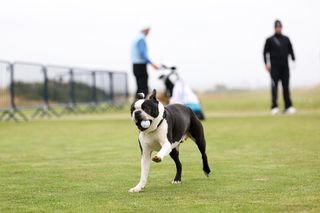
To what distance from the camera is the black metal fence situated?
70.9 ft

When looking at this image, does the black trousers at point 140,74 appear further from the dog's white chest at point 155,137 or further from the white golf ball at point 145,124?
the white golf ball at point 145,124

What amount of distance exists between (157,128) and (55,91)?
768 inches

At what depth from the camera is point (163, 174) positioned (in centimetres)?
824

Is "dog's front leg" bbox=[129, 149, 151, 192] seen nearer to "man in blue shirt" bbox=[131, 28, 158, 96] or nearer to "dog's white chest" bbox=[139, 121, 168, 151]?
"dog's white chest" bbox=[139, 121, 168, 151]

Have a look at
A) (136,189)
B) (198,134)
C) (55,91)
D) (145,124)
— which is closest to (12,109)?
(55,91)

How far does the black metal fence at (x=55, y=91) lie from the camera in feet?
70.9

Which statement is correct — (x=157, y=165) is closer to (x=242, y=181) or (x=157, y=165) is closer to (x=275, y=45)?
(x=242, y=181)

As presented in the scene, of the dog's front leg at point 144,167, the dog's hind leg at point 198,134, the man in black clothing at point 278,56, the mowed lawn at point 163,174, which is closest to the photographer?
the mowed lawn at point 163,174

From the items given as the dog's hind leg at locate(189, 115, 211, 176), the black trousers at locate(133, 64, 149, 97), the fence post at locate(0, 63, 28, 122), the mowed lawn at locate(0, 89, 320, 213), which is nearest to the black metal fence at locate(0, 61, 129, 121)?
the fence post at locate(0, 63, 28, 122)

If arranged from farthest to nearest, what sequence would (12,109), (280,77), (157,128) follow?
(12,109) → (280,77) → (157,128)

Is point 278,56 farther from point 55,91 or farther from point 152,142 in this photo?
point 152,142

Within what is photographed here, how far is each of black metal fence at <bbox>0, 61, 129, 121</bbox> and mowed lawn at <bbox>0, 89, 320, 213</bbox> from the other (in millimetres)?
7449

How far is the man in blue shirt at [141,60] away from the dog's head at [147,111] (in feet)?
30.2

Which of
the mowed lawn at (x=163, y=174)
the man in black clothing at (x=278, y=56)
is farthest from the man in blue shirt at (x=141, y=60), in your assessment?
the man in black clothing at (x=278, y=56)
